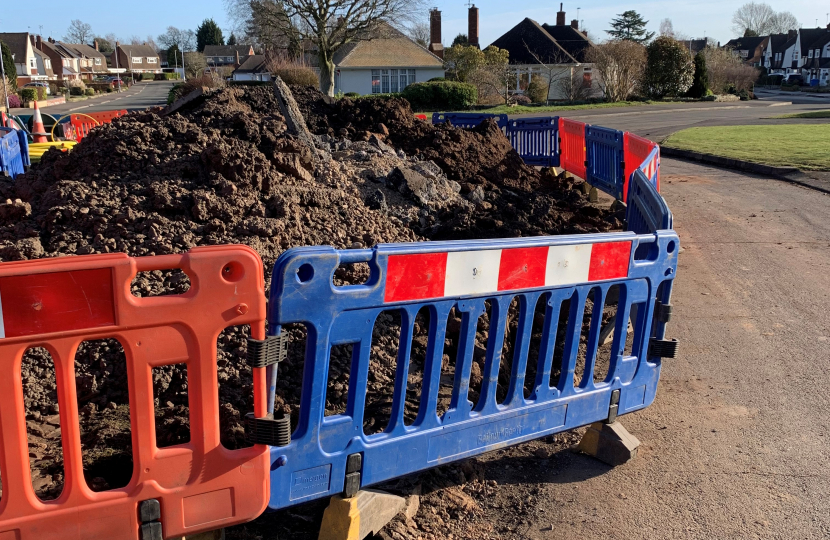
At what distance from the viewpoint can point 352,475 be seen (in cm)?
298

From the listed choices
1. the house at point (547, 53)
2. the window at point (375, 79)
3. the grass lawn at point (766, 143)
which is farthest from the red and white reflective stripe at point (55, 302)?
the window at point (375, 79)

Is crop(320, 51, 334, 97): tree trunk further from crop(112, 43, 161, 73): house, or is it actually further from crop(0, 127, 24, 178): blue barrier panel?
crop(112, 43, 161, 73): house

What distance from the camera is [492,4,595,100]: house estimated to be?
48688 millimetres

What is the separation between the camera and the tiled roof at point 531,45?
5403 centimetres

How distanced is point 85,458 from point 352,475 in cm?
134

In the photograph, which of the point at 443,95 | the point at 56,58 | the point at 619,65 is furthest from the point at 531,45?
the point at 56,58

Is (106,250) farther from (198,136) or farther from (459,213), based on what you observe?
(459,213)

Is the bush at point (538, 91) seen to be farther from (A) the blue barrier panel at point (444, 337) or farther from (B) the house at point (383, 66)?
Result: (A) the blue barrier panel at point (444, 337)

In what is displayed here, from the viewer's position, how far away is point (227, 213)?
484cm

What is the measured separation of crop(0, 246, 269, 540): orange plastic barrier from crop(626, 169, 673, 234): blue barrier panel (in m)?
3.04

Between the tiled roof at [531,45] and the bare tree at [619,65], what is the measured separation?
9769 millimetres

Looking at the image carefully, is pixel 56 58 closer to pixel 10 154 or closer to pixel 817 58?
pixel 10 154

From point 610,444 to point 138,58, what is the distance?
15968 cm

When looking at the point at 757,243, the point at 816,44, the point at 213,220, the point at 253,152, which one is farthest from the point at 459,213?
the point at 816,44
